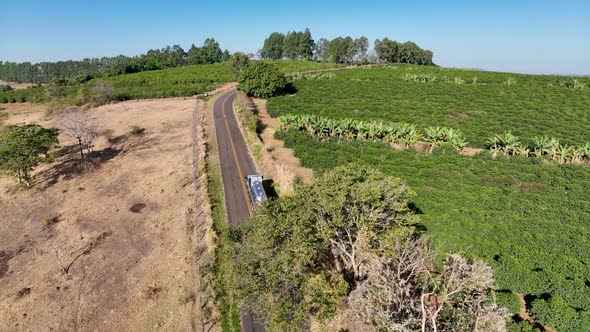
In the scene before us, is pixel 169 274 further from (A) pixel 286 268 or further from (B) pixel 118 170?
(B) pixel 118 170

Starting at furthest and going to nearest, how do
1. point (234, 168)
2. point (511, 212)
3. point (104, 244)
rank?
point (234, 168) < point (104, 244) < point (511, 212)

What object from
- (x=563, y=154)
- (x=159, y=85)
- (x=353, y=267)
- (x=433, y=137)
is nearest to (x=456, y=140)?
(x=433, y=137)

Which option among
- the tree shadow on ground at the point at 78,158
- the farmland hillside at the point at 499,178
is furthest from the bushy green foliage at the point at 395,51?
the tree shadow on ground at the point at 78,158

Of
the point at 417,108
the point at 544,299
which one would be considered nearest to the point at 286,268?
the point at 544,299

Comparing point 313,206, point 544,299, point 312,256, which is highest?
point 313,206

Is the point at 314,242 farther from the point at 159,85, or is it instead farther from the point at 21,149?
the point at 159,85
